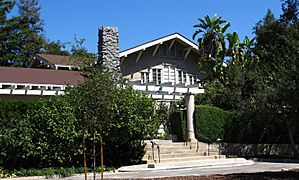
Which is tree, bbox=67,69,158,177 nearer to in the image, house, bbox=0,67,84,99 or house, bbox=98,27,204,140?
house, bbox=0,67,84,99

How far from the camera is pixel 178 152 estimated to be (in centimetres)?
2122

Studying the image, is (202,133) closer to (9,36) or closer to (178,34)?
(178,34)

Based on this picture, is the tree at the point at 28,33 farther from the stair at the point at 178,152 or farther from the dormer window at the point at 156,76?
the stair at the point at 178,152

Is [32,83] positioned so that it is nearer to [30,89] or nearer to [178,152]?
[30,89]

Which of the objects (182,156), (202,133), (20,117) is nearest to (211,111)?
(202,133)

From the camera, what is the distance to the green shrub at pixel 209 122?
25.1 m

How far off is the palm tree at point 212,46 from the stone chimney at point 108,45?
11.4 m

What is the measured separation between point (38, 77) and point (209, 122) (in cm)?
1015

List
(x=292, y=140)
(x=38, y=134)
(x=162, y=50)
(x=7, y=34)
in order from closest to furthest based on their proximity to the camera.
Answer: (x=38, y=134) < (x=292, y=140) < (x=162, y=50) < (x=7, y=34)

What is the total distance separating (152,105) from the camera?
18750 millimetres

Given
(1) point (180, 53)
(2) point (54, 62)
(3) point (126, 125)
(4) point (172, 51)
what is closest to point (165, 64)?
(4) point (172, 51)

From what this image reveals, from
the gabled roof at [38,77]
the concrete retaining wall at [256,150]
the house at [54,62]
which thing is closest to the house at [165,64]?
the gabled roof at [38,77]

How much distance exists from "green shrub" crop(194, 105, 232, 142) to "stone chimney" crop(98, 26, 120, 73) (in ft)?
18.2

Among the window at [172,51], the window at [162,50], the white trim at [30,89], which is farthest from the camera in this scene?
the window at [172,51]
